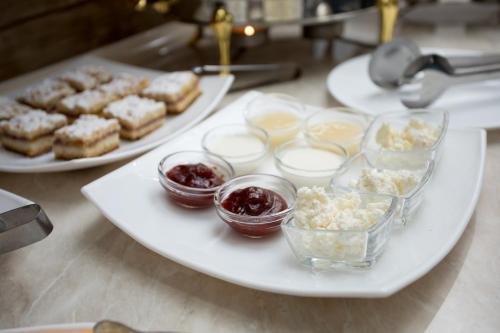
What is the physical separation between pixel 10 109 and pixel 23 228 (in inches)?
26.0

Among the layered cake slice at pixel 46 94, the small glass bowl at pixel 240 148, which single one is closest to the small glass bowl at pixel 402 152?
the small glass bowl at pixel 240 148

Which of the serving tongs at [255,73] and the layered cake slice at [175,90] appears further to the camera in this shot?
the serving tongs at [255,73]

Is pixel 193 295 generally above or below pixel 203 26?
below

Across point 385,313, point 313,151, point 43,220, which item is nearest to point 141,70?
point 313,151

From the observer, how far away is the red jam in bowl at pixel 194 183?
1.09 m

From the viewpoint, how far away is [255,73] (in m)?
1.87

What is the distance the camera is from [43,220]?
0.95 m

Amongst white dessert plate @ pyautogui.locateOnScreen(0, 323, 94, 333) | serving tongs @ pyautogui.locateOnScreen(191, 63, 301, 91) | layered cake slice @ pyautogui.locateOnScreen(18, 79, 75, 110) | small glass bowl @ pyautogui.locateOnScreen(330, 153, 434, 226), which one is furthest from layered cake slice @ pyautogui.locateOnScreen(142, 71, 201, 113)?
white dessert plate @ pyautogui.locateOnScreen(0, 323, 94, 333)

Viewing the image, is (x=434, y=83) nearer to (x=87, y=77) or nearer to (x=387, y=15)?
(x=387, y=15)

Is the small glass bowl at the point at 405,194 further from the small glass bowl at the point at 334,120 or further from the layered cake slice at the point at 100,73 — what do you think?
the layered cake slice at the point at 100,73

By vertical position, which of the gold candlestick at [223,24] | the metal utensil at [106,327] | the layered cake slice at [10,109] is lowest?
the layered cake slice at [10,109]

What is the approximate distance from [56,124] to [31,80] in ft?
1.67

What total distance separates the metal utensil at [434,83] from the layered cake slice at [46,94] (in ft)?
3.24

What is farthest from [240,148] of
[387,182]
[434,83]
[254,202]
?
[434,83]
